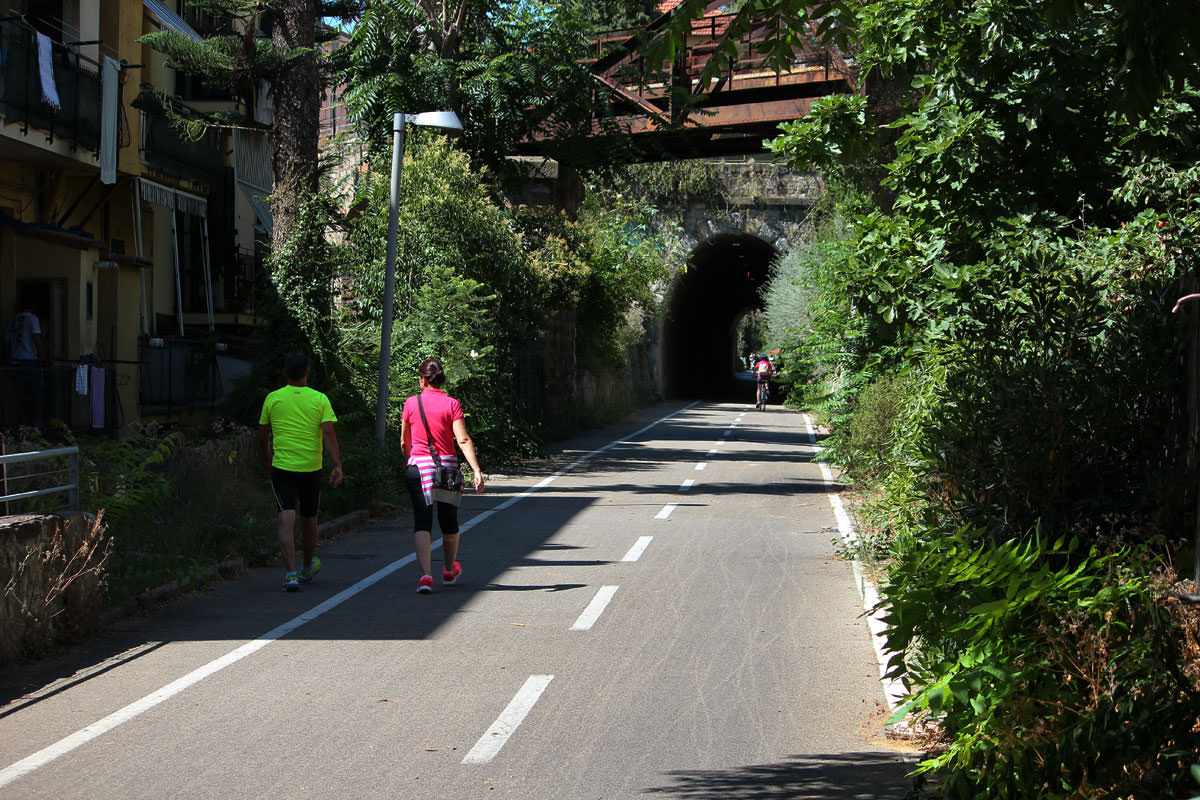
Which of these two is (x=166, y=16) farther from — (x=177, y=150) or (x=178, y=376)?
(x=178, y=376)

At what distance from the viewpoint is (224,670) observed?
7.13 m

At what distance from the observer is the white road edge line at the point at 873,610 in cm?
611

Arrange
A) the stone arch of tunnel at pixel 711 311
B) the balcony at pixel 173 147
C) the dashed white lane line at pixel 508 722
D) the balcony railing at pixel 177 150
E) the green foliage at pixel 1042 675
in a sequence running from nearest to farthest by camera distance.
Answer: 1. the green foliage at pixel 1042 675
2. the dashed white lane line at pixel 508 722
3. the balcony at pixel 173 147
4. the balcony railing at pixel 177 150
5. the stone arch of tunnel at pixel 711 311

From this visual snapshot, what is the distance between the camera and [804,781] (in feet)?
17.2

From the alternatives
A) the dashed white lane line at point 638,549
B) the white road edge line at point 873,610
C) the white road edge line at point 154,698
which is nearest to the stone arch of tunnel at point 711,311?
the white road edge line at point 873,610

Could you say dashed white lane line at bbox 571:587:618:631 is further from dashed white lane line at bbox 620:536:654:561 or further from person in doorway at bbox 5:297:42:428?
person in doorway at bbox 5:297:42:428

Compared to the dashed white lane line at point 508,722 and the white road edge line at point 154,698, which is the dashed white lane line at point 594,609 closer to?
the dashed white lane line at point 508,722

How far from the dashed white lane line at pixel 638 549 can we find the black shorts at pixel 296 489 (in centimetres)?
315

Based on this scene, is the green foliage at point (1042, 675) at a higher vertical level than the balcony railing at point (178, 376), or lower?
lower

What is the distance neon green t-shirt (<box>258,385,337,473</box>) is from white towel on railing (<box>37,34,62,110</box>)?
33.5ft

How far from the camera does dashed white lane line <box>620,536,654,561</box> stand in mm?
11688

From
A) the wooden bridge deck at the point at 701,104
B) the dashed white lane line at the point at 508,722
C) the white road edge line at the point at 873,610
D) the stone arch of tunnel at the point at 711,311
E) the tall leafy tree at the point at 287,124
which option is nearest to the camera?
the dashed white lane line at the point at 508,722

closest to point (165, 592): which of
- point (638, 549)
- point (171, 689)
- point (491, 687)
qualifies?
point (171, 689)

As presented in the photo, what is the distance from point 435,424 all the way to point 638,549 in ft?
10.8
